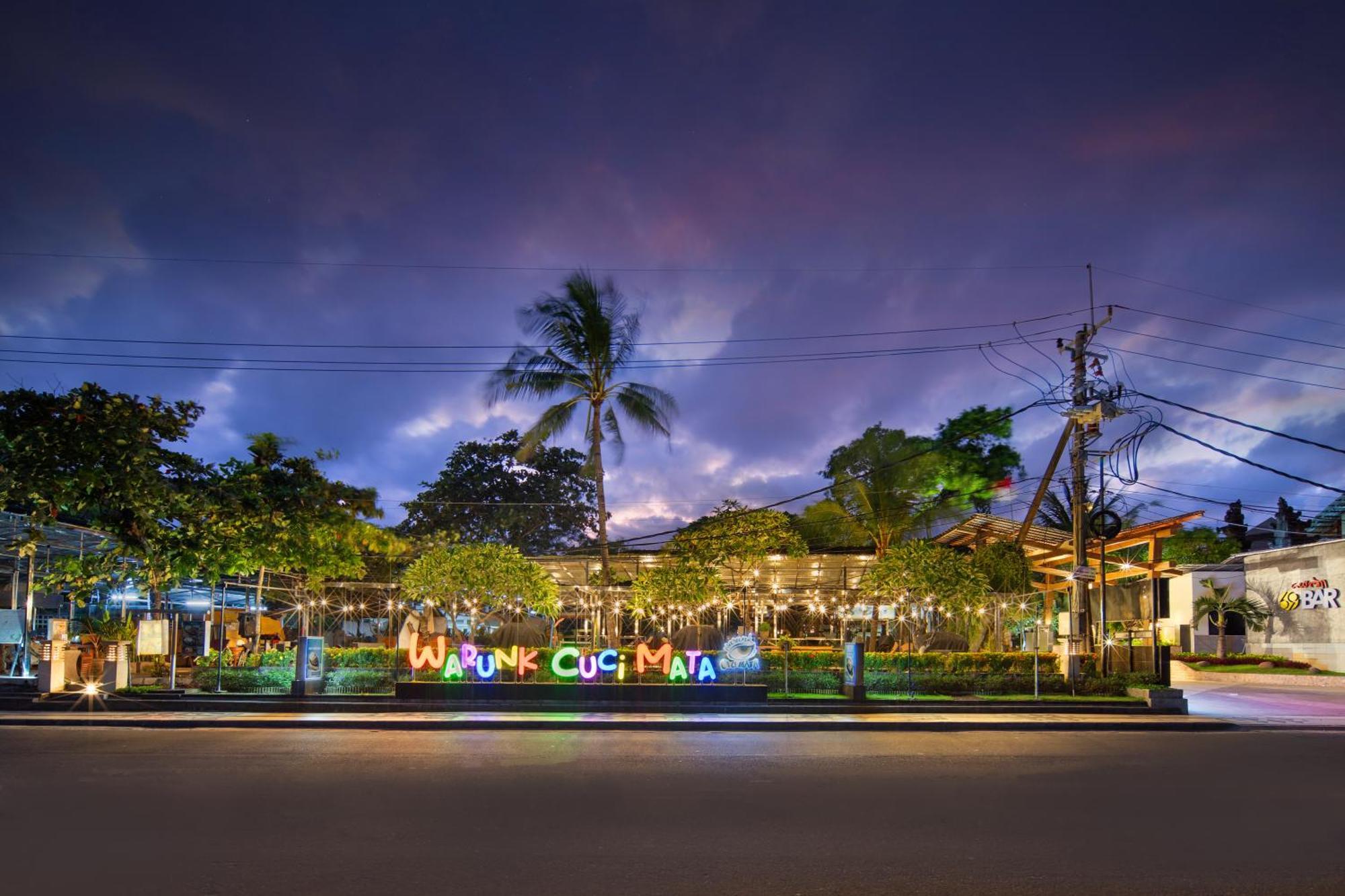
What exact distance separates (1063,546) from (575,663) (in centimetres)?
1647

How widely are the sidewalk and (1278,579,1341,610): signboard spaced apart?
15.5 m

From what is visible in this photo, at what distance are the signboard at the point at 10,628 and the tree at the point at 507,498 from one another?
29690mm

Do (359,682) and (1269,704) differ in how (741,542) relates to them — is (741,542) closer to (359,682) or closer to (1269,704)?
(359,682)

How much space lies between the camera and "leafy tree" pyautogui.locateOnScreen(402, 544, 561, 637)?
82.0ft

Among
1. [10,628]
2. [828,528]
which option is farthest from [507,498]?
[10,628]

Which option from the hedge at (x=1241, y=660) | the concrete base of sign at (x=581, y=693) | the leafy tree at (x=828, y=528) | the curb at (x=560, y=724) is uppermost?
the leafy tree at (x=828, y=528)

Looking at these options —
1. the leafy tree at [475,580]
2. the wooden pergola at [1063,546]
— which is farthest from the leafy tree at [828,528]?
the leafy tree at [475,580]

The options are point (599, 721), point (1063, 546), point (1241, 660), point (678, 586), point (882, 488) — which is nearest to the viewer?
point (599, 721)

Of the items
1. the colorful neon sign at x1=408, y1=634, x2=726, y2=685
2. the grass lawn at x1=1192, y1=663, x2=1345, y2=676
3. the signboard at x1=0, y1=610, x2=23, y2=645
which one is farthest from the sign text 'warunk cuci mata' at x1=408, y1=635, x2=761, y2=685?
the grass lawn at x1=1192, y1=663, x2=1345, y2=676

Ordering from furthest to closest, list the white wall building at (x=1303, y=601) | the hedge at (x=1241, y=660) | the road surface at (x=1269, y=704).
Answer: the hedge at (x=1241, y=660) < the white wall building at (x=1303, y=601) < the road surface at (x=1269, y=704)

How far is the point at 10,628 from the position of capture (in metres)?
22.4

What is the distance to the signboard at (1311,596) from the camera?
3011 cm

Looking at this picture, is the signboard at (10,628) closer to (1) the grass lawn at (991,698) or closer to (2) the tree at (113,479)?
(2) the tree at (113,479)

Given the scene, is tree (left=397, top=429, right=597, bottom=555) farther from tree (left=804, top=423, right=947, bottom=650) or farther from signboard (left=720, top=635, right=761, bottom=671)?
signboard (left=720, top=635, right=761, bottom=671)
